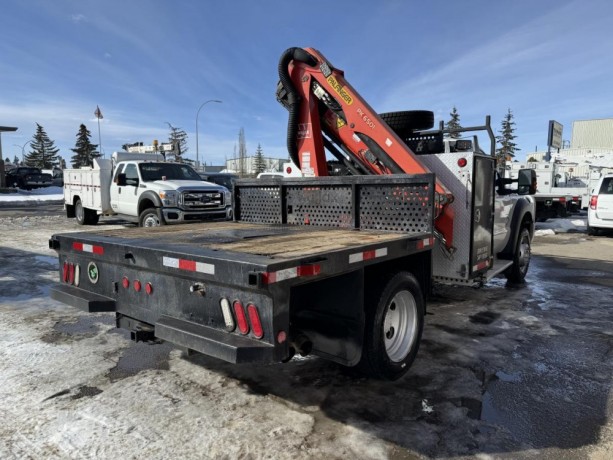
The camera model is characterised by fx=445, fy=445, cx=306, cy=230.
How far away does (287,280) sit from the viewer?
95.6 inches

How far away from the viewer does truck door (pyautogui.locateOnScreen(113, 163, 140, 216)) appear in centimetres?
1222

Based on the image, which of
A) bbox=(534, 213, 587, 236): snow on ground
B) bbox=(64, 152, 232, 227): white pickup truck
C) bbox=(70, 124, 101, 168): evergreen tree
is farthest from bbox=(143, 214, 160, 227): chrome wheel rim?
bbox=(70, 124, 101, 168): evergreen tree

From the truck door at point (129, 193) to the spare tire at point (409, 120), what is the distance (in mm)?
8513

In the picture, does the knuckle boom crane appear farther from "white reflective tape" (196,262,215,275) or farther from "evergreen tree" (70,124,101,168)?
"evergreen tree" (70,124,101,168)

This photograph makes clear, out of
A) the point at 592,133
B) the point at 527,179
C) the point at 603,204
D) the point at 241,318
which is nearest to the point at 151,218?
the point at 527,179

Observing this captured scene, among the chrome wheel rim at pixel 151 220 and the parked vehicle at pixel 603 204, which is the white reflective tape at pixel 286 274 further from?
the parked vehicle at pixel 603 204

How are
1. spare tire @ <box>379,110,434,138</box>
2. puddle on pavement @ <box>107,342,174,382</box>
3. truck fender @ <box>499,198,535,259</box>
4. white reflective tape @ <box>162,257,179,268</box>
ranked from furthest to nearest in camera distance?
1. truck fender @ <box>499,198,535,259</box>
2. spare tire @ <box>379,110,434,138</box>
3. puddle on pavement @ <box>107,342,174,382</box>
4. white reflective tape @ <box>162,257,179,268</box>

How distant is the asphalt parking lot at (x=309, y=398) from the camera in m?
2.73

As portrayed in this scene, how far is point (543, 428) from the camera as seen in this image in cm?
295

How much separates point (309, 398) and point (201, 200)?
8.84m

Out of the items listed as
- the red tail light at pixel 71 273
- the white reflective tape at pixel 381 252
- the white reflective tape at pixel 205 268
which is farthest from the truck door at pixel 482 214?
the red tail light at pixel 71 273

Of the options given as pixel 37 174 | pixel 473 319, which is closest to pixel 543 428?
pixel 473 319

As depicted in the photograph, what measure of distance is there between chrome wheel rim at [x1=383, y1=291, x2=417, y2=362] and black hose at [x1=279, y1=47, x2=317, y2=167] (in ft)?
8.91

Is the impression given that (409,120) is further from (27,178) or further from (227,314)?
(27,178)
